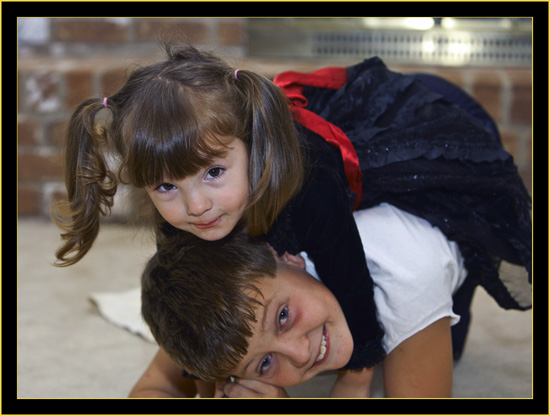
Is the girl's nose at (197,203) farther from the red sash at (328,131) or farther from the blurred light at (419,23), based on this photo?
the blurred light at (419,23)

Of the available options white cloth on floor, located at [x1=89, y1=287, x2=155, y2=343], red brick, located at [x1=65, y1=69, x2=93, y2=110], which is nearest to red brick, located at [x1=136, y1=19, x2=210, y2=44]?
red brick, located at [x1=65, y1=69, x2=93, y2=110]

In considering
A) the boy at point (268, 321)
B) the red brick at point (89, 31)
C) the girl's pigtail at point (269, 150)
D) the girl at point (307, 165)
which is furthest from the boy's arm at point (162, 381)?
the red brick at point (89, 31)

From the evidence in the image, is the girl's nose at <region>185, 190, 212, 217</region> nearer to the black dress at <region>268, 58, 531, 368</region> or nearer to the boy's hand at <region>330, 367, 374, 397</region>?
the black dress at <region>268, 58, 531, 368</region>

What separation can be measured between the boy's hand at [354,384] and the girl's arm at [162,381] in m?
0.23

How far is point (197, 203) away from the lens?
2.30 feet

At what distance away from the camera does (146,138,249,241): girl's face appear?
0.71 metres

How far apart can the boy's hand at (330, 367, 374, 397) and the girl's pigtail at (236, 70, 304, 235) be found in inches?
10.7

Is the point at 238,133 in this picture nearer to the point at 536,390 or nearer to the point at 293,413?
the point at 293,413

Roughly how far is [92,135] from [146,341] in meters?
0.50

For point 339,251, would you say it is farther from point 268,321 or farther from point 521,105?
point 521,105

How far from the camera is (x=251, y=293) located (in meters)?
0.77

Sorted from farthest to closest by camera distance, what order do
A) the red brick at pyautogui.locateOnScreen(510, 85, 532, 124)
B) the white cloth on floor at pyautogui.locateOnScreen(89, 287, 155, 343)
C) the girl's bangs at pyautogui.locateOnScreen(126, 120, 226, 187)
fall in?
the red brick at pyautogui.locateOnScreen(510, 85, 532, 124)
the white cloth on floor at pyautogui.locateOnScreen(89, 287, 155, 343)
the girl's bangs at pyautogui.locateOnScreen(126, 120, 226, 187)

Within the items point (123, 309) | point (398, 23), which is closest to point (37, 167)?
point (123, 309)

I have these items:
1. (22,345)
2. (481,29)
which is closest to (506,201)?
(22,345)
